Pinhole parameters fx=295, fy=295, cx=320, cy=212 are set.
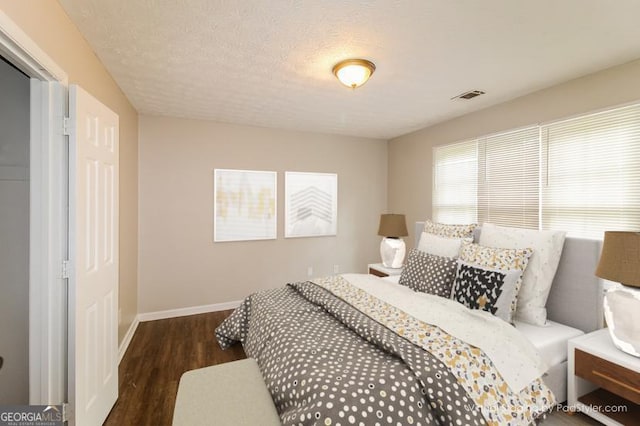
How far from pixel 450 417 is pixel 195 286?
3.37m

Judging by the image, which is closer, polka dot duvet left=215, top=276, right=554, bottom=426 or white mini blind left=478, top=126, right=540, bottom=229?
polka dot duvet left=215, top=276, right=554, bottom=426

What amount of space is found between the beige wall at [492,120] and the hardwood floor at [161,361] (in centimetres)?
311

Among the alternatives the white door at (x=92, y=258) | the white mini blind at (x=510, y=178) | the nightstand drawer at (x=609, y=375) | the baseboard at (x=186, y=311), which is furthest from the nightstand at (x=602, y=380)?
the baseboard at (x=186, y=311)

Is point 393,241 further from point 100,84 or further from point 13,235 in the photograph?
point 13,235

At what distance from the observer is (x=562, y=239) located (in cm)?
225

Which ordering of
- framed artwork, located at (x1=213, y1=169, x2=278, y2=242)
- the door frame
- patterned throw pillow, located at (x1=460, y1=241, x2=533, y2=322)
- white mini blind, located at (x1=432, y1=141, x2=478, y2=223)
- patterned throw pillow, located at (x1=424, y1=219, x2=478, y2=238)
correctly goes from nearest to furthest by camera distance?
the door frame
patterned throw pillow, located at (x1=460, y1=241, x2=533, y2=322)
patterned throw pillow, located at (x1=424, y1=219, x2=478, y2=238)
white mini blind, located at (x1=432, y1=141, x2=478, y2=223)
framed artwork, located at (x1=213, y1=169, x2=278, y2=242)

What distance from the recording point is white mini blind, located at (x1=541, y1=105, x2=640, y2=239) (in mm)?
2291

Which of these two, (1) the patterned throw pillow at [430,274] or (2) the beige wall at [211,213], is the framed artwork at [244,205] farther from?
(1) the patterned throw pillow at [430,274]

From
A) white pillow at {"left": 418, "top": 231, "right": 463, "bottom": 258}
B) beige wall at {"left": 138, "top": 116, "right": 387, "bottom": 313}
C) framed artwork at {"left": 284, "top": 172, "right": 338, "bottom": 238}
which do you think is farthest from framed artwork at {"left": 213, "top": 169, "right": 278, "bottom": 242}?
white pillow at {"left": 418, "top": 231, "right": 463, "bottom": 258}

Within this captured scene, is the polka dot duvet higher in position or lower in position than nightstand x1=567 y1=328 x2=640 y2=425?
higher

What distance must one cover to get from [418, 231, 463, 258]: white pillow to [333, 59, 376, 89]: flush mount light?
5.46 feet

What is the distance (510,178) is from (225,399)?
3.29 meters

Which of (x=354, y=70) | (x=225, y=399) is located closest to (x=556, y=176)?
(x=354, y=70)

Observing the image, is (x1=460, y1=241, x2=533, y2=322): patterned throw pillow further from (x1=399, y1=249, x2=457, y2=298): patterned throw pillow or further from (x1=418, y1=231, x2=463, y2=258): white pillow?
(x1=418, y1=231, x2=463, y2=258): white pillow
